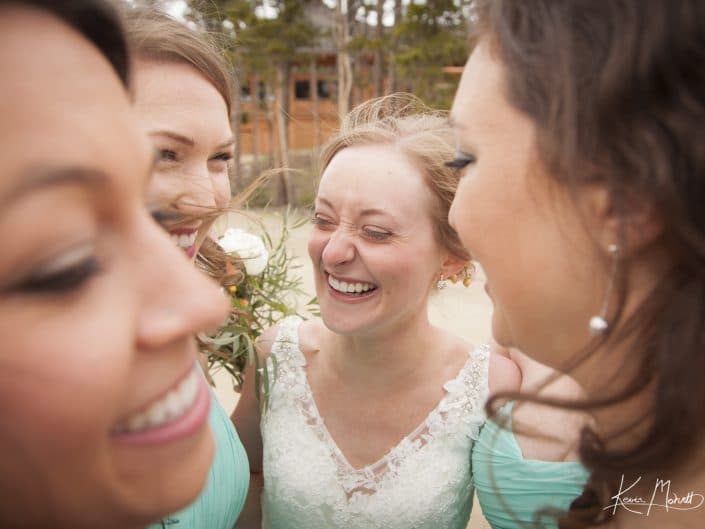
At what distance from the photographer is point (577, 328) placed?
4.11ft

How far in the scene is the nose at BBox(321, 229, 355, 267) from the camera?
2172 millimetres

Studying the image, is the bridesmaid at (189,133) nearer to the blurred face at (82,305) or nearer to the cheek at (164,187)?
the cheek at (164,187)

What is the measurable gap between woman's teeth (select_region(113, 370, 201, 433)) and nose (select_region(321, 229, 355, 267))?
126 centimetres

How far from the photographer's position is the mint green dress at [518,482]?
6.61 ft

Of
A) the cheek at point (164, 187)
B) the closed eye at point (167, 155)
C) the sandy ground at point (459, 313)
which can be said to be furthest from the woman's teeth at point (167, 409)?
the sandy ground at point (459, 313)

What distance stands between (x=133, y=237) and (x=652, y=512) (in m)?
1.59

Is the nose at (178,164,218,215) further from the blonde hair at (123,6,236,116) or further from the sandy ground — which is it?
the sandy ground

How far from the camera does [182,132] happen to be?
1.83 m

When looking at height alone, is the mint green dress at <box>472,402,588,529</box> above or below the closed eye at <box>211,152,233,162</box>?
below

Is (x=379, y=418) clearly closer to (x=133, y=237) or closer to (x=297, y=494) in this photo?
(x=297, y=494)

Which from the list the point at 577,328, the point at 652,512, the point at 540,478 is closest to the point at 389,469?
the point at 540,478

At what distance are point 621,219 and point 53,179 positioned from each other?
97cm

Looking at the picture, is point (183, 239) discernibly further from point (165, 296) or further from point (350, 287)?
point (165, 296)

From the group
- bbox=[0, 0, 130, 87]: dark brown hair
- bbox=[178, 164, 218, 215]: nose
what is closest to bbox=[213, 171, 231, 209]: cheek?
bbox=[178, 164, 218, 215]: nose
